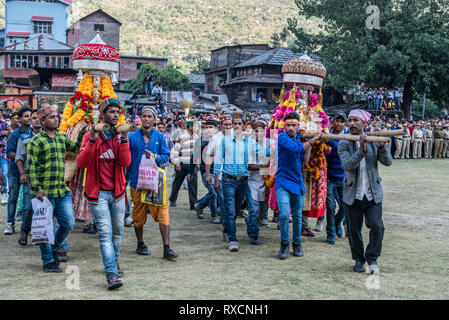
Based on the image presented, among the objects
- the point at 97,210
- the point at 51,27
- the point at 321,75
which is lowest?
the point at 97,210

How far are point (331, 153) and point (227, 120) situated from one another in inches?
72.3

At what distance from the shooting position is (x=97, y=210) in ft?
19.4

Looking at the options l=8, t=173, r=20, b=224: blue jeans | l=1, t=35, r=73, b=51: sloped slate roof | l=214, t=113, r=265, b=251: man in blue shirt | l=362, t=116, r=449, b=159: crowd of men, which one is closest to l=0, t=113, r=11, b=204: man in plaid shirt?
l=8, t=173, r=20, b=224: blue jeans

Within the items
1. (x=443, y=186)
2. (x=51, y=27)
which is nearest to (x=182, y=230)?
(x=443, y=186)

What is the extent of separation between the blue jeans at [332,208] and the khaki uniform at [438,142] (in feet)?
70.4

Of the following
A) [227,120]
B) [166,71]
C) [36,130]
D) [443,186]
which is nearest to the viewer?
[36,130]

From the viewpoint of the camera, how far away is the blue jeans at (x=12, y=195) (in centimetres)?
867

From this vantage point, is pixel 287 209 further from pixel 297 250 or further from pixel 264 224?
pixel 264 224

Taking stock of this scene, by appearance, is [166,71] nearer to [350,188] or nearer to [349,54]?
[349,54]

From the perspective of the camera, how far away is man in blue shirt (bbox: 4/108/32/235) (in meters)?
8.62

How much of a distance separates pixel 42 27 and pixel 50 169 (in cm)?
6589

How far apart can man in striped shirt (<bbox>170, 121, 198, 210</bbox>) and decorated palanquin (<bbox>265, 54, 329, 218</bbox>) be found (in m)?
2.76

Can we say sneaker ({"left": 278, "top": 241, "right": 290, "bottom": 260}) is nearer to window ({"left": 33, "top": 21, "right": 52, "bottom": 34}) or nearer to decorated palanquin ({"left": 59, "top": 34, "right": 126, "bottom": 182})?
decorated palanquin ({"left": 59, "top": 34, "right": 126, "bottom": 182})

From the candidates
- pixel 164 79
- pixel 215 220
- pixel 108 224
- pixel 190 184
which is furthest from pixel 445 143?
pixel 164 79
